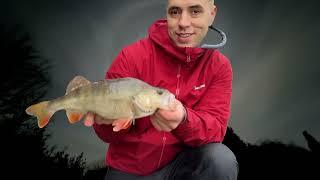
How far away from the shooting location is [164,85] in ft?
12.5

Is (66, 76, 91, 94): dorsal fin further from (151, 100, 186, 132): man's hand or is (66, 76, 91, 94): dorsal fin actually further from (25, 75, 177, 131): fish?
(151, 100, 186, 132): man's hand

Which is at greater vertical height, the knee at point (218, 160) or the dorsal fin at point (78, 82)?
the dorsal fin at point (78, 82)

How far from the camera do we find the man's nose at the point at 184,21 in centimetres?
368

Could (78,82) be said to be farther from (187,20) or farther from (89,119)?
(187,20)

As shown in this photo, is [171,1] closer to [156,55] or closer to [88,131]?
[156,55]

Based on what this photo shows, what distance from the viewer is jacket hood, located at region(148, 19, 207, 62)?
12.2ft

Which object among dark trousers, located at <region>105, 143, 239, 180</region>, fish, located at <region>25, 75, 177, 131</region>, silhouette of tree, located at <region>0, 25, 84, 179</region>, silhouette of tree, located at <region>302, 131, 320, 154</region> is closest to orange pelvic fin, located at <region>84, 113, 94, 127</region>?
fish, located at <region>25, 75, 177, 131</region>

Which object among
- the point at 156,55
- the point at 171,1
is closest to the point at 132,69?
the point at 156,55

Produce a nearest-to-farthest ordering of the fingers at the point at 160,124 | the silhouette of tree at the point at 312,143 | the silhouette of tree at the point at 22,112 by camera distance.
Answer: the fingers at the point at 160,124
the silhouette of tree at the point at 22,112
the silhouette of tree at the point at 312,143

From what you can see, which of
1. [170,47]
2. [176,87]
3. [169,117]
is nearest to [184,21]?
[170,47]

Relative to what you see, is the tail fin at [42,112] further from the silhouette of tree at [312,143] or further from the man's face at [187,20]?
the silhouette of tree at [312,143]

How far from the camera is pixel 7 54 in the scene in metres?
4.73

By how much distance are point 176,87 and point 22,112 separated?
63.4 inches

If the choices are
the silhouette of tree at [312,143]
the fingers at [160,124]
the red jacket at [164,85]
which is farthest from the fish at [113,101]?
the silhouette of tree at [312,143]
